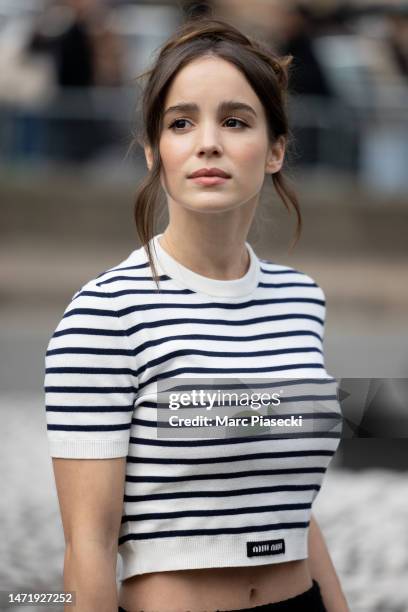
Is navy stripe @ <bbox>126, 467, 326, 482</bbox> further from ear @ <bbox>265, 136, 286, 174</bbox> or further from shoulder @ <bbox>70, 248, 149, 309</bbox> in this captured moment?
ear @ <bbox>265, 136, 286, 174</bbox>

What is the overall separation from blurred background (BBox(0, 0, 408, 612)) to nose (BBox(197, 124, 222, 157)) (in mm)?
6380

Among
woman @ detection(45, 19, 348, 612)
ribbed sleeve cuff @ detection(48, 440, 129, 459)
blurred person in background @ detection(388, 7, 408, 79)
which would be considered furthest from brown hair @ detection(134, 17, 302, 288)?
blurred person in background @ detection(388, 7, 408, 79)

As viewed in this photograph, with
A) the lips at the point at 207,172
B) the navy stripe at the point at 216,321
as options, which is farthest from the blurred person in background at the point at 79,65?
the lips at the point at 207,172

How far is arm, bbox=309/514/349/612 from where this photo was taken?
2.87m

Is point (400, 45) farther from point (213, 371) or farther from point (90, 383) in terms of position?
point (90, 383)

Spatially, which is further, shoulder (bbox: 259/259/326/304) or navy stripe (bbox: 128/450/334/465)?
shoulder (bbox: 259/259/326/304)

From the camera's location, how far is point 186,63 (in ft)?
8.79

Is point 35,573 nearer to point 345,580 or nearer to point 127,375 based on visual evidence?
point 345,580

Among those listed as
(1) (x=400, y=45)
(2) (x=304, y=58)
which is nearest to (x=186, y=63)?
(2) (x=304, y=58)

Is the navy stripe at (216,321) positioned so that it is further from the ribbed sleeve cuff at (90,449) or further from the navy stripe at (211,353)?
the ribbed sleeve cuff at (90,449)

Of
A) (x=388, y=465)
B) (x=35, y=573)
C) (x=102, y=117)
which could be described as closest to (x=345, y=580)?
(x=35, y=573)

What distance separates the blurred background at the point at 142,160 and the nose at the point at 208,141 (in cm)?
638

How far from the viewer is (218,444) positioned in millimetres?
2549

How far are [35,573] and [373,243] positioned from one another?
676 cm
